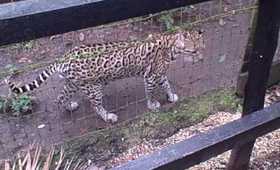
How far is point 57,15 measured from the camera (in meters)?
1.37

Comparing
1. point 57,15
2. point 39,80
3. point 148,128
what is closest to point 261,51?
point 57,15

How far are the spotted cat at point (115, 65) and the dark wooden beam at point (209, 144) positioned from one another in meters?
2.17

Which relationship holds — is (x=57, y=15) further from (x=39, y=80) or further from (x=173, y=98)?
(x=173, y=98)

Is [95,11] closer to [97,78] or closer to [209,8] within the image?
[97,78]

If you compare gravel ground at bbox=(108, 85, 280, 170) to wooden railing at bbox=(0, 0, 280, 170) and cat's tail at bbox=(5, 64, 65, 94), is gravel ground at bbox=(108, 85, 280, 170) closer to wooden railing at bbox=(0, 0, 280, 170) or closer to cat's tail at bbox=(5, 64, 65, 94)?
wooden railing at bbox=(0, 0, 280, 170)

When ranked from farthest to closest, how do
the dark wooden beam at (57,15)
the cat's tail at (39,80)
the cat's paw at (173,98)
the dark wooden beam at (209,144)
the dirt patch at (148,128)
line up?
the cat's paw at (173,98), the cat's tail at (39,80), the dirt patch at (148,128), the dark wooden beam at (209,144), the dark wooden beam at (57,15)

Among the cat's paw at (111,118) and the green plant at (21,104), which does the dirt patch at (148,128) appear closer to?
the cat's paw at (111,118)

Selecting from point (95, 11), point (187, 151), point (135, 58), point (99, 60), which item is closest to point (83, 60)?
point (99, 60)

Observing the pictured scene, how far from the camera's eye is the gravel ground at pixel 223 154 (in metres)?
3.17

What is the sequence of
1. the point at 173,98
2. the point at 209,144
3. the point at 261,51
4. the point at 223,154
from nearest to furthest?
the point at 209,144 < the point at 261,51 < the point at 223,154 < the point at 173,98

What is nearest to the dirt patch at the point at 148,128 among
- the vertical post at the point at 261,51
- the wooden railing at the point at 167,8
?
the wooden railing at the point at 167,8

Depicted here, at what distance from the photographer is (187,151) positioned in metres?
1.84

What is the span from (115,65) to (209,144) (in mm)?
2337

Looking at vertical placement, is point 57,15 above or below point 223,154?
above
